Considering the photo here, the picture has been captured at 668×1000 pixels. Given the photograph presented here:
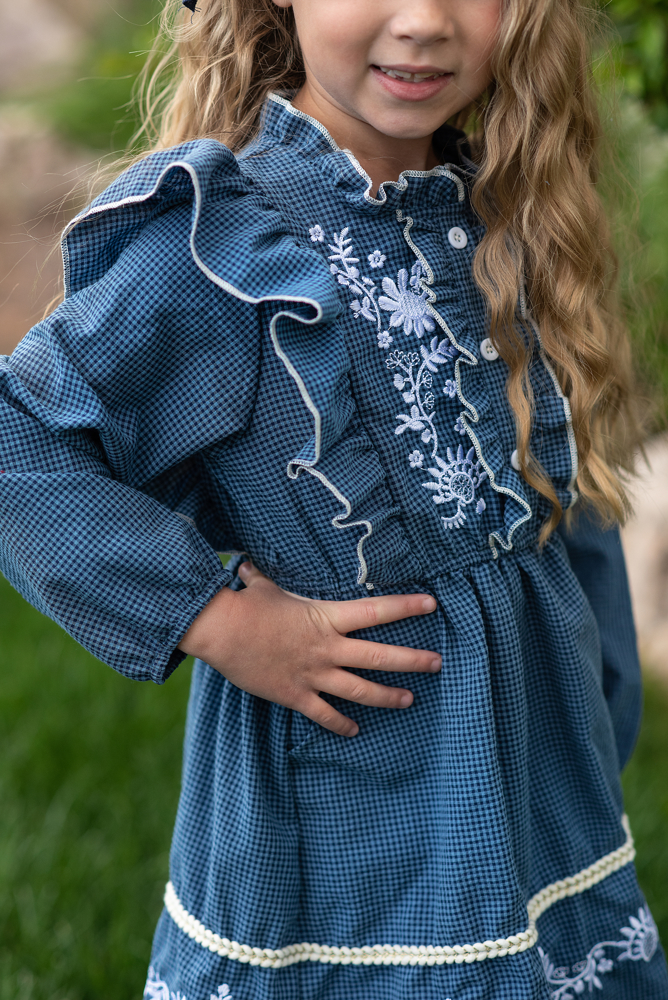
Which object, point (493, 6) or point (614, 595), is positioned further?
point (614, 595)

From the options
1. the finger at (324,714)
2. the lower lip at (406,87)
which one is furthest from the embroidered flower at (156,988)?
the lower lip at (406,87)

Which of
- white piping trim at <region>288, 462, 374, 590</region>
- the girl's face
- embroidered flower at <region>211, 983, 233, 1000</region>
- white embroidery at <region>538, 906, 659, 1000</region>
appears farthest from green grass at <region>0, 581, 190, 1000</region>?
the girl's face

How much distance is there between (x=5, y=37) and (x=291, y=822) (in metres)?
7.39

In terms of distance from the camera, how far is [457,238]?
1147 mm

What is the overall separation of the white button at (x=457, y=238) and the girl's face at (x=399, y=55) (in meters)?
0.12

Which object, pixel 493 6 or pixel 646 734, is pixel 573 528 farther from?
pixel 646 734

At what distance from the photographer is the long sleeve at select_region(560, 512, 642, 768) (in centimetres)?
139

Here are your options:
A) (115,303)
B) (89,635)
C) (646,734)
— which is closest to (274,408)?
(115,303)

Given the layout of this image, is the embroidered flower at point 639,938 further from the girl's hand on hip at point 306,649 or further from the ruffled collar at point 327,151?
the ruffled collar at point 327,151

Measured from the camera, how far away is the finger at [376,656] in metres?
1.07

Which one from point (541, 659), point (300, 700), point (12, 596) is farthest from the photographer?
point (12, 596)

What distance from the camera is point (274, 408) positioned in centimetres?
101

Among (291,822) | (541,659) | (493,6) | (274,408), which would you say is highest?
(493,6)

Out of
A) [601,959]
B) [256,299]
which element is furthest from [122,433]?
[601,959]
